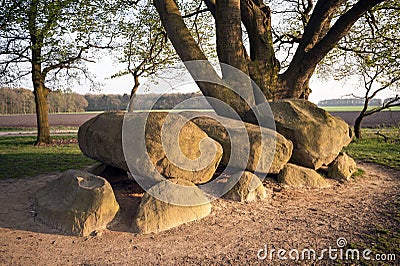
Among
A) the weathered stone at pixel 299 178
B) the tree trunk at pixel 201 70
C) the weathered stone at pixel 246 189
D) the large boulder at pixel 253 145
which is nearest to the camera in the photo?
the weathered stone at pixel 246 189

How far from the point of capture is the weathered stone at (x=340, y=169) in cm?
753

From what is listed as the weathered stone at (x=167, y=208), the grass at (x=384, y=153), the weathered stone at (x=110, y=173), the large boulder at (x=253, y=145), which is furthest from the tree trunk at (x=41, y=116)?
the grass at (x=384, y=153)

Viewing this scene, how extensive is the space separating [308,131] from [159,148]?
336 centimetres

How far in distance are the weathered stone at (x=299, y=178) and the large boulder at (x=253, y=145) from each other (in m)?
0.26

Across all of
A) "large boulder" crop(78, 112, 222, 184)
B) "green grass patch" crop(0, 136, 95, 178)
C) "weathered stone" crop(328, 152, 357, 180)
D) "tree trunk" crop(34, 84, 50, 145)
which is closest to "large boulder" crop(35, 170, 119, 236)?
"large boulder" crop(78, 112, 222, 184)

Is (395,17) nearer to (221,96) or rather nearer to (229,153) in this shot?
(221,96)

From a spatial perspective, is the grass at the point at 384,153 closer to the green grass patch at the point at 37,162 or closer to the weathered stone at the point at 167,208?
the weathered stone at the point at 167,208

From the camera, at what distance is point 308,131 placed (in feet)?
23.3

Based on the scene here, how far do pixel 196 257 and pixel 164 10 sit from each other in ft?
19.9

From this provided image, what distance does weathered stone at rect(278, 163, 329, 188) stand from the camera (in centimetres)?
677

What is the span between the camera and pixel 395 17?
13.4m

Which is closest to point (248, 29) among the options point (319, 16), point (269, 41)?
point (269, 41)

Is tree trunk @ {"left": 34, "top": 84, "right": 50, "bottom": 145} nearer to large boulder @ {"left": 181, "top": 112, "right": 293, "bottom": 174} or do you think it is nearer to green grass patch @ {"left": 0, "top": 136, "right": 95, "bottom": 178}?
A: green grass patch @ {"left": 0, "top": 136, "right": 95, "bottom": 178}

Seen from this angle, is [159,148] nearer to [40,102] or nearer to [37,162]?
[37,162]
